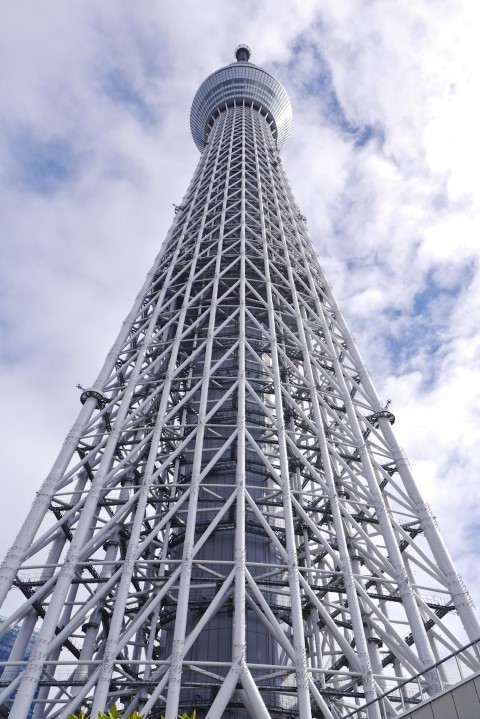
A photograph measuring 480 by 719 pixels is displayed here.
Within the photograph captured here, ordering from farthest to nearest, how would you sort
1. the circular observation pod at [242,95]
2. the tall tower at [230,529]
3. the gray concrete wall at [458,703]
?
the circular observation pod at [242,95], the tall tower at [230,529], the gray concrete wall at [458,703]

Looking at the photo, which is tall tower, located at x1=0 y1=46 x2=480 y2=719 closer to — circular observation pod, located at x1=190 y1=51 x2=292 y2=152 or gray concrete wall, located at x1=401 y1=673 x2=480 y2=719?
gray concrete wall, located at x1=401 y1=673 x2=480 y2=719

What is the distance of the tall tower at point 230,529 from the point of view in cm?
2277

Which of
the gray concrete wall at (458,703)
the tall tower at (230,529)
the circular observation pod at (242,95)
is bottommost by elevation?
the gray concrete wall at (458,703)

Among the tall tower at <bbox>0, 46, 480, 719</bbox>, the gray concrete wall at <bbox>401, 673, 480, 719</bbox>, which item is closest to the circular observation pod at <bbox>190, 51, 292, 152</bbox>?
the tall tower at <bbox>0, 46, 480, 719</bbox>

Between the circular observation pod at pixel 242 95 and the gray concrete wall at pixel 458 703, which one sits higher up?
the circular observation pod at pixel 242 95

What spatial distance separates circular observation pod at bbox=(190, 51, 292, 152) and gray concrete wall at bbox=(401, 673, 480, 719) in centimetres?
7914

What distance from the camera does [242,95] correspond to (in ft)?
272

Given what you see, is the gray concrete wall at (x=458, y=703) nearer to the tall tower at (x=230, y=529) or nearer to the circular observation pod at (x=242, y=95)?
the tall tower at (x=230, y=529)

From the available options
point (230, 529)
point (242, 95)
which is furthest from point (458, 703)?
point (242, 95)

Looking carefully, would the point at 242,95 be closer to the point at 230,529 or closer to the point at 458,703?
the point at 230,529

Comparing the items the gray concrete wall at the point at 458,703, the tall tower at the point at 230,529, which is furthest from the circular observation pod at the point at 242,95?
the gray concrete wall at the point at 458,703

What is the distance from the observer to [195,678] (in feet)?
85.1

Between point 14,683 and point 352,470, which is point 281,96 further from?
point 14,683

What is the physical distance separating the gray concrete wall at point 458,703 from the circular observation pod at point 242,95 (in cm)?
7914
